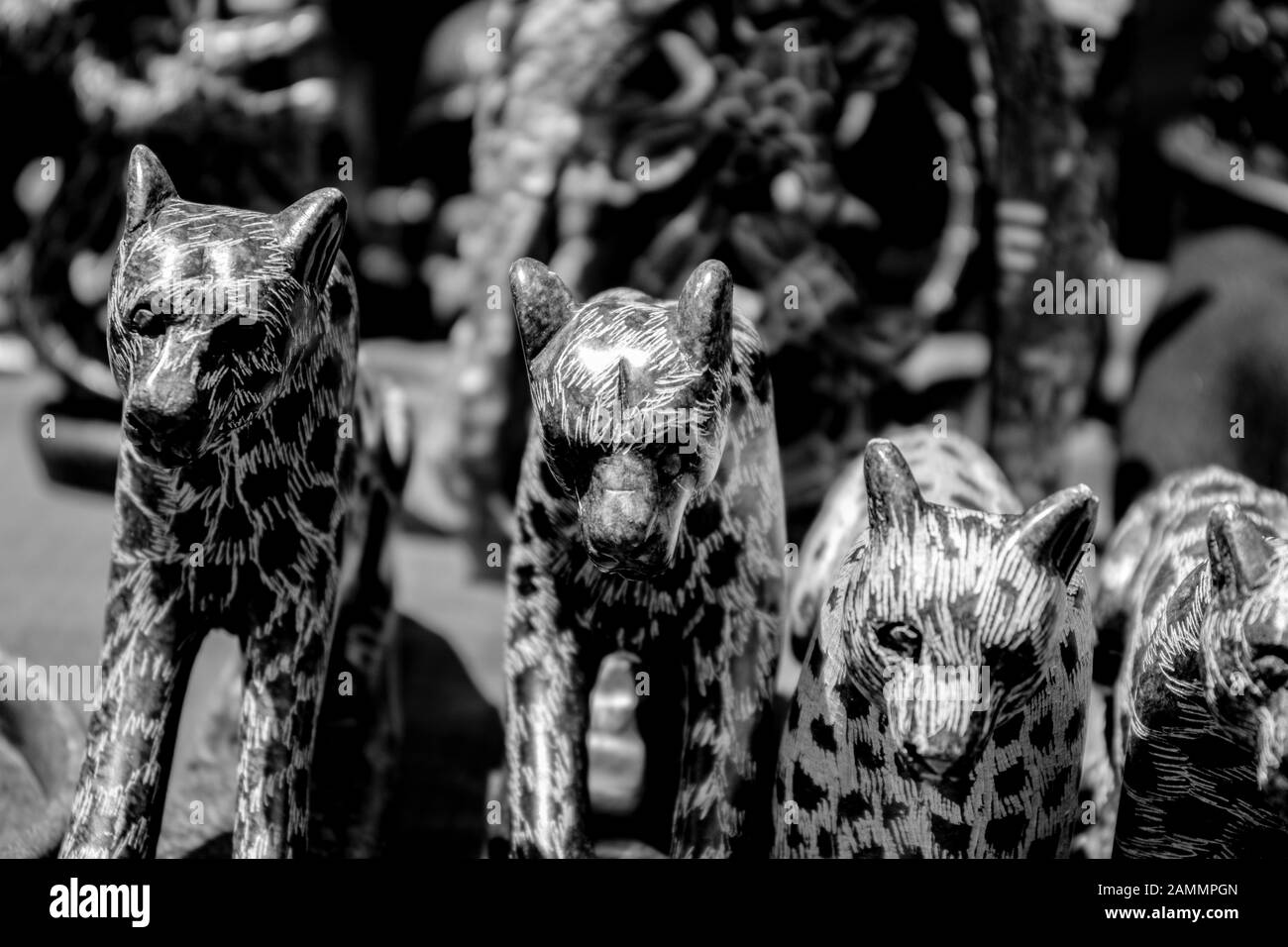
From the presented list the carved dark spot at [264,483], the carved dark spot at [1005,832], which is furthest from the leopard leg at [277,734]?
the carved dark spot at [1005,832]

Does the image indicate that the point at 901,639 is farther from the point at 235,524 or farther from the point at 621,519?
the point at 235,524

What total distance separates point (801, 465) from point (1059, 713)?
1.18m

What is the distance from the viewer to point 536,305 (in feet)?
5.26

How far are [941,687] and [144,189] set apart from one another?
101 cm

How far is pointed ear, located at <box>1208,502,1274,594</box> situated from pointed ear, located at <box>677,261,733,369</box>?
54 cm

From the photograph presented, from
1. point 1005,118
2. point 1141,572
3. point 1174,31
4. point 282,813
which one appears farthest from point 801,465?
point 282,813

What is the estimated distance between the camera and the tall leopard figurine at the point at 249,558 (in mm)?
1601

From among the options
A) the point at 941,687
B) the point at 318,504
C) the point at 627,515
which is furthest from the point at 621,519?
the point at 318,504

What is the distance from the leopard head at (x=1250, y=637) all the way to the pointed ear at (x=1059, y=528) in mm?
133

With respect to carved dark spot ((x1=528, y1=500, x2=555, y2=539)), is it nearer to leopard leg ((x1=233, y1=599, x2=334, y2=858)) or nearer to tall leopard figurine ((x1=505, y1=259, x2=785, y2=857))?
tall leopard figurine ((x1=505, y1=259, x2=785, y2=857))

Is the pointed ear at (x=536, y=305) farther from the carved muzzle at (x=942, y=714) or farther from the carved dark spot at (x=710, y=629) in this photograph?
the carved muzzle at (x=942, y=714)
